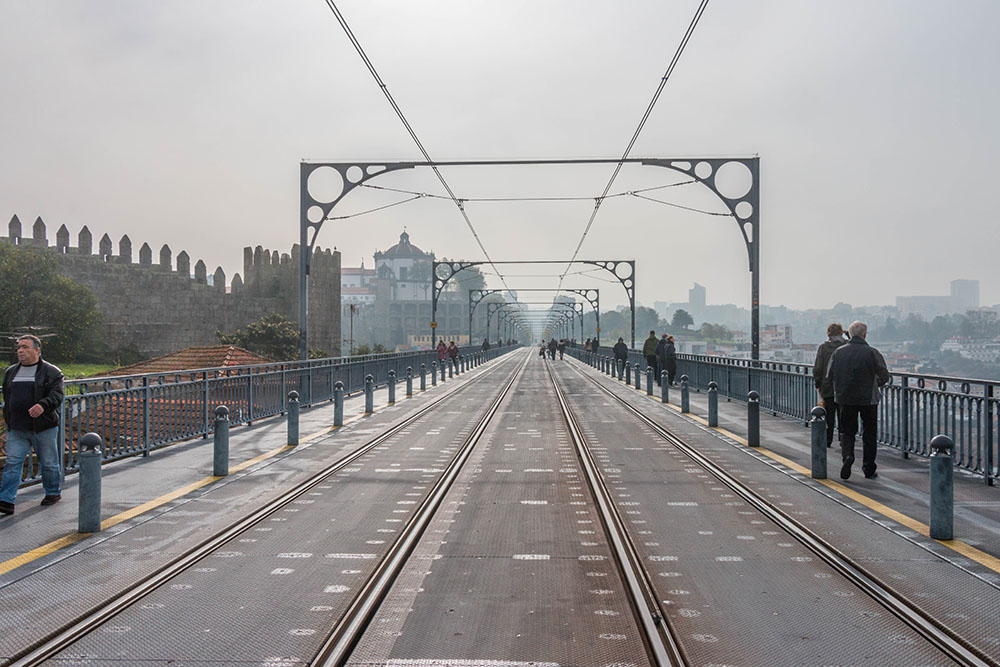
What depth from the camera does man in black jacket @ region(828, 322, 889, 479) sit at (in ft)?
34.4

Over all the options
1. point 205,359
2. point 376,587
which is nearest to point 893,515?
point 376,587

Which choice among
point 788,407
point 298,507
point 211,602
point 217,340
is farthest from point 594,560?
point 217,340

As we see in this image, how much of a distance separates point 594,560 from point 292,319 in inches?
2802

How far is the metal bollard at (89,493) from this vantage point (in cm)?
774

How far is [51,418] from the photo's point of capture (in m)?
8.72

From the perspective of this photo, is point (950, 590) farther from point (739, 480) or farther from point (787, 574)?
point (739, 480)

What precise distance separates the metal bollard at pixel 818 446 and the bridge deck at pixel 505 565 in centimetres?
41

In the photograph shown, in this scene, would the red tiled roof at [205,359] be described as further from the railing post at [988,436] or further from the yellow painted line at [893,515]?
the railing post at [988,436]

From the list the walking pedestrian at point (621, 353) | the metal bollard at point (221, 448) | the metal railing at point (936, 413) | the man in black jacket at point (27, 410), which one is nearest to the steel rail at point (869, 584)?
the metal railing at point (936, 413)

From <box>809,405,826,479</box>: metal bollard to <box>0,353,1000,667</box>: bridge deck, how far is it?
0.41 metres

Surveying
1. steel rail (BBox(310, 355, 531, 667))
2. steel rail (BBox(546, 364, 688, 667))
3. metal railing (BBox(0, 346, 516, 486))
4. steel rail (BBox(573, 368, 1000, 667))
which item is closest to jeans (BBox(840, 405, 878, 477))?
steel rail (BBox(573, 368, 1000, 667))

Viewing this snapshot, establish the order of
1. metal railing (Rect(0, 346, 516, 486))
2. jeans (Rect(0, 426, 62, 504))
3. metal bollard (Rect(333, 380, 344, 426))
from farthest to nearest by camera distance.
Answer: metal bollard (Rect(333, 380, 344, 426)), metal railing (Rect(0, 346, 516, 486)), jeans (Rect(0, 426, 62, 504))

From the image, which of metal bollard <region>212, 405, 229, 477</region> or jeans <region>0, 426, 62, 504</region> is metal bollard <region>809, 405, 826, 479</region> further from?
jeans <region>0, 426, 62, 504</region>

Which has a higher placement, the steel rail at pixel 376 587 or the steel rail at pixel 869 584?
the steel rail at pixel 869 584
